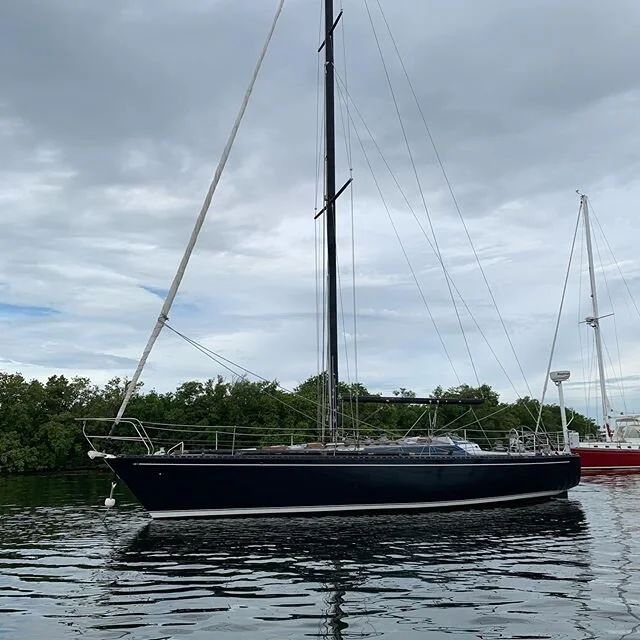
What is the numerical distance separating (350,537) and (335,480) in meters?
3.84

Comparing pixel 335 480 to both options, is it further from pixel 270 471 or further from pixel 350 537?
pixel 350 537

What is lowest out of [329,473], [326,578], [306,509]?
[326,578]

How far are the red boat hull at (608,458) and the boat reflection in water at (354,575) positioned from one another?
25.7 meters

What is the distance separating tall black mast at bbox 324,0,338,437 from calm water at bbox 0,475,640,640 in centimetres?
522

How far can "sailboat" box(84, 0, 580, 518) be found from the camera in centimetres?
2020

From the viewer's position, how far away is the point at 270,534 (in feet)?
58.5

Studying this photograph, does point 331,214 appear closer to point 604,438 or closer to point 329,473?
point 329,473

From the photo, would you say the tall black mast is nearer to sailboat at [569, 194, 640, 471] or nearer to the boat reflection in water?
the boat reflection in water

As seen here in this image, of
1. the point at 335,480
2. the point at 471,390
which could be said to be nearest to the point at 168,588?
the point at 335,480

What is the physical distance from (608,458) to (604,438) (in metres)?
4.64

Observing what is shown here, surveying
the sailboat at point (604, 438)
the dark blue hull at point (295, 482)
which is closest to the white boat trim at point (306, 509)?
the dark blue hull at point (295, 482)

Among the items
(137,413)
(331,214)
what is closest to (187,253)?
(331,214)

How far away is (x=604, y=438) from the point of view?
4825cm

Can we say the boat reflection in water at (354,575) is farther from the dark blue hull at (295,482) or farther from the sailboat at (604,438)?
the sailboat at (604,438)
